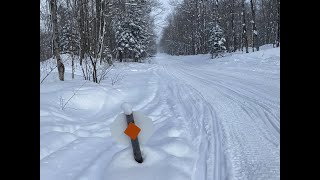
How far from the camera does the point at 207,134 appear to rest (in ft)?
20.1

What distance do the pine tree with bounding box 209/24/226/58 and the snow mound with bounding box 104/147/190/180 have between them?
102 feet

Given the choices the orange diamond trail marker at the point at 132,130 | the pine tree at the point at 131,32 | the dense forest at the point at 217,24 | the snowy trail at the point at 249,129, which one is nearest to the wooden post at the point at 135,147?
the orange diamond trail marker at the point at 132,130

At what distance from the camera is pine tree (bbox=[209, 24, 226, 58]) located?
34.7 m

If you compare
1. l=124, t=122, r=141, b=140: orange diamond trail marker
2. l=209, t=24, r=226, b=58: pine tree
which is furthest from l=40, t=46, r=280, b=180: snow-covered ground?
l=209, t=24, r=226, b=58: pine tree

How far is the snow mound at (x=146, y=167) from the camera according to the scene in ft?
14.4

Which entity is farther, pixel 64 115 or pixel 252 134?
pixel 64 115

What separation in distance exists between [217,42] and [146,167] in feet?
104

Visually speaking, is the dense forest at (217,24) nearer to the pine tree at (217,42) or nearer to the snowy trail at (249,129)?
the pine tree at (217,42)

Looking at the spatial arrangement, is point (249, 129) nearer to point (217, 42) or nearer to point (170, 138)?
point (170, 138)

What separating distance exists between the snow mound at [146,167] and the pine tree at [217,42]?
30.9 metres
